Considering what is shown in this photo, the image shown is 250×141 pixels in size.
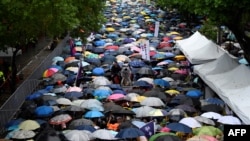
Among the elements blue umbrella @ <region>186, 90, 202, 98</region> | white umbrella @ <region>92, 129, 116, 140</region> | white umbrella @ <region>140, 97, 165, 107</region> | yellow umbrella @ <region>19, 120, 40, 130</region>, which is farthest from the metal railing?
blue umbrella @ <region>186, 90, 202, 98</region>

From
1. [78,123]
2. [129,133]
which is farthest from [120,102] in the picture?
[129,133]

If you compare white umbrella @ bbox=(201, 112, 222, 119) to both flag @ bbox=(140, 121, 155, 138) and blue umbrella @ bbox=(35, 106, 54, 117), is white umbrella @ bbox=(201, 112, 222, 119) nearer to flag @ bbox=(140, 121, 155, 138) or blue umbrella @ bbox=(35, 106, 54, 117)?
flag @ bbox=(140, 121, 155, 138)

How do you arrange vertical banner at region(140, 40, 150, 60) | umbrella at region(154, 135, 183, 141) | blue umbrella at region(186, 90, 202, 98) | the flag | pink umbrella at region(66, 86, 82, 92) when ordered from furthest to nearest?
vertical banner at region(140, 40, 150, 60) → pink umbrella at region(66, 86, 82, 92) → blue umbrella at region(186, 90, 202, 98) → the flag → umbrella at region(154, 135, 183, 141)

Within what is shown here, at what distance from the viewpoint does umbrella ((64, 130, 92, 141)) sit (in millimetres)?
14773

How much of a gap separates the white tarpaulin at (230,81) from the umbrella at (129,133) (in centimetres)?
383

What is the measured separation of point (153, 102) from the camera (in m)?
18.9

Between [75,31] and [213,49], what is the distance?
8.05 meters

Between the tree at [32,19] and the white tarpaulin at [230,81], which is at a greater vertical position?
the tree at [32,19]

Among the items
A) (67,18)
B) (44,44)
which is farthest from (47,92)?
(44,44)

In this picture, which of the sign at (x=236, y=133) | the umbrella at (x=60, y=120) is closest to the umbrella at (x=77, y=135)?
the umbrella at (x=60, y=120)

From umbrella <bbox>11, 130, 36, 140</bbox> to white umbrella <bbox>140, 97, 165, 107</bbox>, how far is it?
5459 mm

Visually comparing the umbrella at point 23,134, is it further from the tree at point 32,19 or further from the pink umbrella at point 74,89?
the pink umbrella at point 74,89

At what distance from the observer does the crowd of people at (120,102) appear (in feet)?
50.5

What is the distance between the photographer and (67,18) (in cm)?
1833
